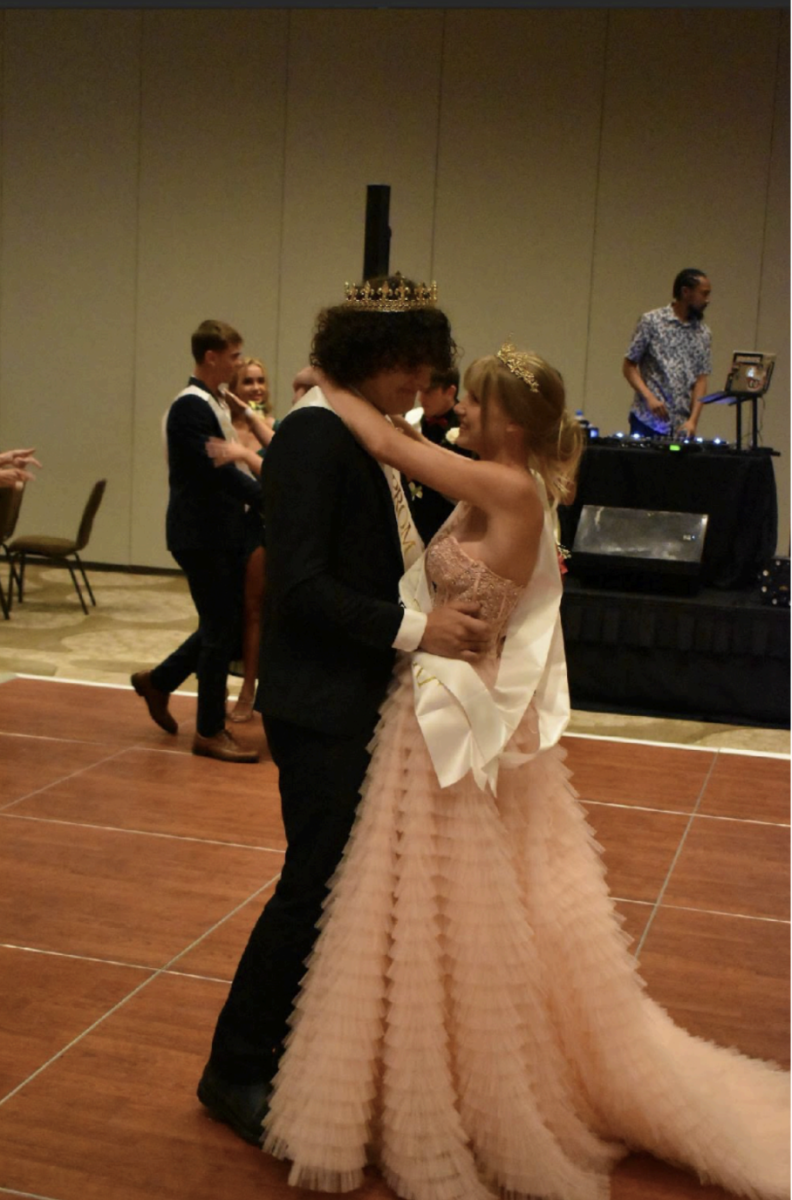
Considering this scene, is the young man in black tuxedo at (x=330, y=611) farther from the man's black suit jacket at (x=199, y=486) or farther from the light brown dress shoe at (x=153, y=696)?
the light brown dress shoe at (x=153, y=696)

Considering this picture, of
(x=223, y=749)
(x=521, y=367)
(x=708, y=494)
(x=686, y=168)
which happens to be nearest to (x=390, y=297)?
(x=521, y=367)

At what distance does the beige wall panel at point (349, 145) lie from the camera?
30.6 ft

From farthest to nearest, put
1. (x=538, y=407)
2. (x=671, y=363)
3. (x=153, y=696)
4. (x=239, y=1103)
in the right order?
(x=671, y=363)
(x=153, y=696)
(x=239, y=1103)
(x=538, y=407)

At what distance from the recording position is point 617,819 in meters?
4.57

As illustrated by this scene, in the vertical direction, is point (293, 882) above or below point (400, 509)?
below

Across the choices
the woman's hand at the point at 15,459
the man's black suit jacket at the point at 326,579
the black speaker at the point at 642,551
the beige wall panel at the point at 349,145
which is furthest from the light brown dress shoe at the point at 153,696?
the beige wall panel at the point at 349,145

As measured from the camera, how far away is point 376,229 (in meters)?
4.18

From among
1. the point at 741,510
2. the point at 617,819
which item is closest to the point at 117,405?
the point at 741,510

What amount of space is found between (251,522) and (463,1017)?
380 cm

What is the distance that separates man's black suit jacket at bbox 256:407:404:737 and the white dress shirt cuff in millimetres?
12

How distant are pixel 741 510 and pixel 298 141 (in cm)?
456

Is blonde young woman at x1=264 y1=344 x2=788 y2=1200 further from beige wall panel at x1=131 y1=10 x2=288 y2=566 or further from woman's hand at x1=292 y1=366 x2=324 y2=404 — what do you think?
beige wall panel at x1=131 y1=10 x2=288 y2=566

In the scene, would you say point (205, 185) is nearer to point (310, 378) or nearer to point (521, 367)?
point (310, 378)

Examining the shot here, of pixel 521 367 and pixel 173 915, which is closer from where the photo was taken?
pixel 521 367
